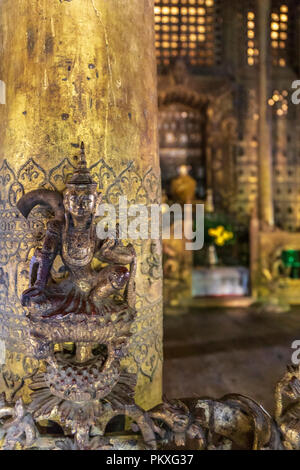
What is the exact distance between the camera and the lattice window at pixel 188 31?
9953 millimetres

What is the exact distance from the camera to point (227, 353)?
12.3 feet

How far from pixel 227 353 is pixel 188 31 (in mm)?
9992

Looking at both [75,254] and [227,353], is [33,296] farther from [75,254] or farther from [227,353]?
[227,353]

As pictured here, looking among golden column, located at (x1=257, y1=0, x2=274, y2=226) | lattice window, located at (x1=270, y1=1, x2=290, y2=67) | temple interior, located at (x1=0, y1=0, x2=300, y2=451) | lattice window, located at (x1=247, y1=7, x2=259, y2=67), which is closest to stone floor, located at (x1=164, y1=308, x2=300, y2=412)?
temple interior, located at (x1=0, y1=0, x2=300, y2=451)

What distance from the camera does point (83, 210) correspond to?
1212 millimetres

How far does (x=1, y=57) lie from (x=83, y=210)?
0.98 m

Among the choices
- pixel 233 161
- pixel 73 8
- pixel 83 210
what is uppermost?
pixel 233 161

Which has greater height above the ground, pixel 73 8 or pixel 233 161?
pixel 233 161

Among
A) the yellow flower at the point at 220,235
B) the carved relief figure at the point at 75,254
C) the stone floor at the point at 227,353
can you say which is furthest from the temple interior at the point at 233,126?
the carved relief figure at the point at 75,254

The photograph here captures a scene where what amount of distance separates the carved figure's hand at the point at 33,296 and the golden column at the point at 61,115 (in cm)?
25

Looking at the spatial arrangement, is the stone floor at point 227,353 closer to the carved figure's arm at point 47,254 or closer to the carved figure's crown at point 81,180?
the carved figure's arm at point 47,254
